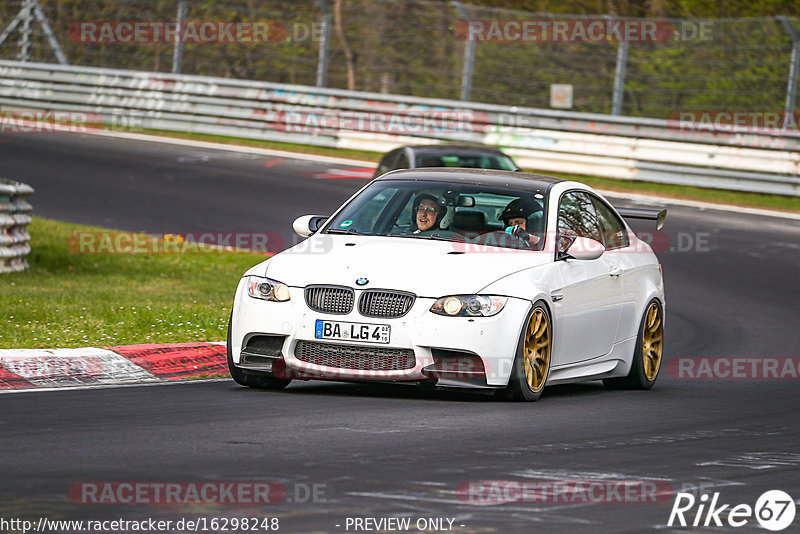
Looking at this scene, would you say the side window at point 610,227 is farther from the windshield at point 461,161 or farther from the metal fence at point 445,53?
the metal fence at point 445,53

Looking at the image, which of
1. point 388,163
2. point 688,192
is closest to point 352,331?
point 388,163

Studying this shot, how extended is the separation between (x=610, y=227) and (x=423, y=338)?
2.87 meters

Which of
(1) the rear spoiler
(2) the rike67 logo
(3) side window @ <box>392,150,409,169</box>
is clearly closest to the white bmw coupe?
(1) the rear spoiler

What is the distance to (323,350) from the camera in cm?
909

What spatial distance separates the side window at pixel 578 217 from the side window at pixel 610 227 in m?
0.09

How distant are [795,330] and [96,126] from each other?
20.8 m

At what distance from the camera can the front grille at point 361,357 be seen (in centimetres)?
898

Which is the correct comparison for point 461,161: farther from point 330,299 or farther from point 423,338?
point 423,338

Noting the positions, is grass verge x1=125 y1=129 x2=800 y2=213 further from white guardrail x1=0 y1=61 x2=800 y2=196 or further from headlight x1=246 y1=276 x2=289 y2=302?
headlight x1=246 y1=276 x2=289 y2=302

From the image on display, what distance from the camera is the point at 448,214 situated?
33.4ft

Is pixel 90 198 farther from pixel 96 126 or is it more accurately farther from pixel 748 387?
pixel 748 387

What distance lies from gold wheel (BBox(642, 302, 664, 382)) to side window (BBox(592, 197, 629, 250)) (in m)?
0.56

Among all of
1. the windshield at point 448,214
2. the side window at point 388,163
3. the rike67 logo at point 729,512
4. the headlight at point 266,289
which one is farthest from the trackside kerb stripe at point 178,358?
the side window at point 388,163

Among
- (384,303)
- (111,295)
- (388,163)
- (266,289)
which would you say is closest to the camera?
(384,303)
